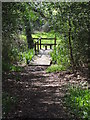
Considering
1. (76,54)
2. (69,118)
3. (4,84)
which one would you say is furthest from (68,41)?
(69,118)

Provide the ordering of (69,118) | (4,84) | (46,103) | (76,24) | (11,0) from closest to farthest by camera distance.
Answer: (69,118), (46,103), (11,0), (4,84), (76,24)

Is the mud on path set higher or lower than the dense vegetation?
lower

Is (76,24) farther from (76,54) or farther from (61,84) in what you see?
(61,84)

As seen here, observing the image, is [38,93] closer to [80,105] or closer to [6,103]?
[6,103]

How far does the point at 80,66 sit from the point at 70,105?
185 inches

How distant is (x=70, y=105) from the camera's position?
6758 millimetres

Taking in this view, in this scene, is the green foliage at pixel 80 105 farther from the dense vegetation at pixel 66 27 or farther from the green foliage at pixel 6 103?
the green foliage at pixel 6 103

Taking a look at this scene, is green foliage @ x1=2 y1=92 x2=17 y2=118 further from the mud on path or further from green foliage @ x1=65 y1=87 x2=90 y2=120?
green foliage @ x1=65 y1=87 x2=90 y2=120

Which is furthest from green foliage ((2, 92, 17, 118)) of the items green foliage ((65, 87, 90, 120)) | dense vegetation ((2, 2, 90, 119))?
green foliage ((65, 87, 90, 120))

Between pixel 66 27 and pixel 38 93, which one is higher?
pixel 66 27

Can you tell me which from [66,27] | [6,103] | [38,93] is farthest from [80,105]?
[66,27]

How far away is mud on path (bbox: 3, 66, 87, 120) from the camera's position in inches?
251

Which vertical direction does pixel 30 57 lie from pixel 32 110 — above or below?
above

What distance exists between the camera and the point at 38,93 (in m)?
8.68
